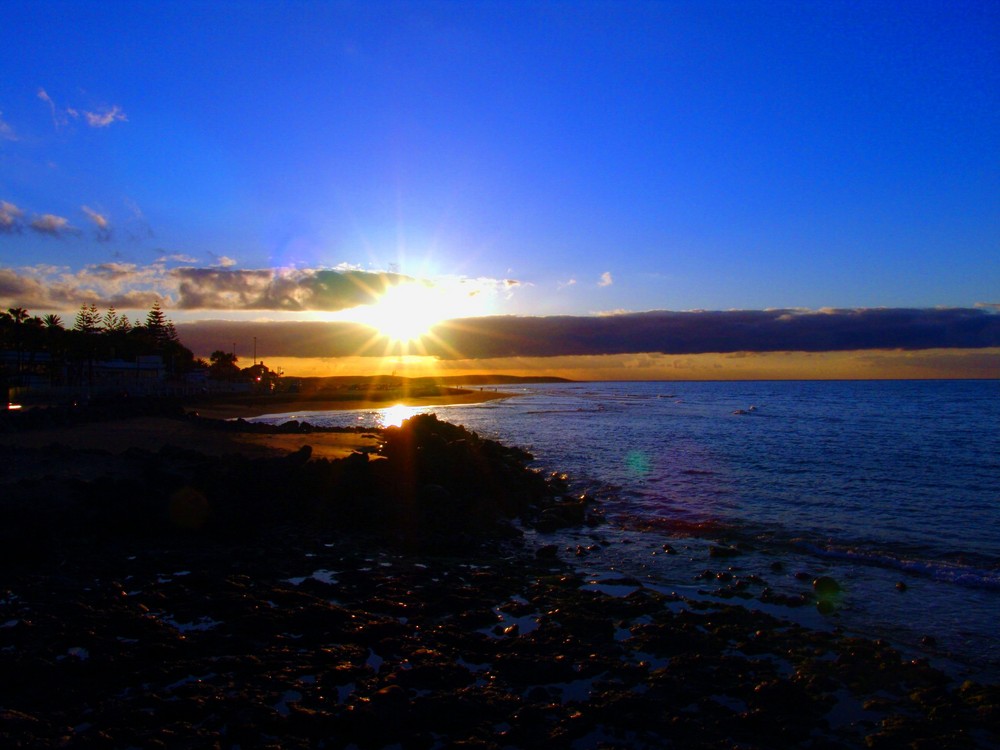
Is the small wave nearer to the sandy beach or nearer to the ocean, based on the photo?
the ocean

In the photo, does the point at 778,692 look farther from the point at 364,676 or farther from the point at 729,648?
the point at 364,676

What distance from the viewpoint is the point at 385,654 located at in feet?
23.9

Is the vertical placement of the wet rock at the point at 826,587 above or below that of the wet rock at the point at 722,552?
above

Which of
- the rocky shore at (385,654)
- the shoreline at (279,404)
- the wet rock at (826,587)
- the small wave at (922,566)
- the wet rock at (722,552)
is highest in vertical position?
the rocky shore at (385,654)

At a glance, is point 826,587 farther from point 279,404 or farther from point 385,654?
point 279,404

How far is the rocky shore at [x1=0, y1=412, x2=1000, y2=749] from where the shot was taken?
584cm

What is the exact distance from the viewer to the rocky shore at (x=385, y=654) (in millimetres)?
5840

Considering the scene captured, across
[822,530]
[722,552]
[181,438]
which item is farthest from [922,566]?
[181,438]

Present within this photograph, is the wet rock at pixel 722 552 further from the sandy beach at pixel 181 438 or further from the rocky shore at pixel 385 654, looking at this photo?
the sandy beach at pixel 181 438

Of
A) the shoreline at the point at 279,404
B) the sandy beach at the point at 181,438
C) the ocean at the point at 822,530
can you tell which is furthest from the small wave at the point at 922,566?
the shoreline at the point at 279,404

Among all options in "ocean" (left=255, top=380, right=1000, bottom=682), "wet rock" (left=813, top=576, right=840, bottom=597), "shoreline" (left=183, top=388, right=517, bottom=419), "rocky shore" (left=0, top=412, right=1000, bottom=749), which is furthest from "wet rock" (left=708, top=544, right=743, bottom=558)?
"shoreline" (left=183, top=388, right=517, bottom=419)

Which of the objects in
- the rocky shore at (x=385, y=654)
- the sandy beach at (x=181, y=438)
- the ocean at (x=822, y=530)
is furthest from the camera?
the sandy beach at (x=181, y=438)

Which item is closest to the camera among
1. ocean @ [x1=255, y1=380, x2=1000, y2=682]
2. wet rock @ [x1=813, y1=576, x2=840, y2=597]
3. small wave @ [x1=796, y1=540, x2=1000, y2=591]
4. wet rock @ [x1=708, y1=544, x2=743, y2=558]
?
ocean @ [x1=255, y1=380, x2=1000, y2=682]

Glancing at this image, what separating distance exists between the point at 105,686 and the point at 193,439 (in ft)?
75.2
